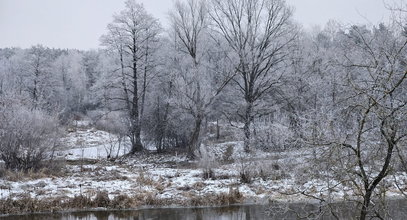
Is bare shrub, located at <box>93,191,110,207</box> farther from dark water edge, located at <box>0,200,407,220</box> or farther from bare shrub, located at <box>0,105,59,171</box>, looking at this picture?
bare shrub, located at <box>0,105,59,171</box>

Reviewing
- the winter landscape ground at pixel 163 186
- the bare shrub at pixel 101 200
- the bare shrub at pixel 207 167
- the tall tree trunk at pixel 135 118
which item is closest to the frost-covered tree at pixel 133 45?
the tall tree trunk at pixel 135 118

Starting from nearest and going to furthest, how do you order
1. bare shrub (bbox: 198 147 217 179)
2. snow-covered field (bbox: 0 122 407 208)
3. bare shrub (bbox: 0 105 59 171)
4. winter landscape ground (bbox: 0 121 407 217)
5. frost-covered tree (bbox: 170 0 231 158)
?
winter landscape ground (bbox: 0 121 407 217)
snow-covered field (bbox: 0 122 407 208)
bare shrub (bbox: 198 147 217 179)
bare shrub (bbox: 0 105 59 171)
frost-covered tree (bbox: 170 0 231 158)

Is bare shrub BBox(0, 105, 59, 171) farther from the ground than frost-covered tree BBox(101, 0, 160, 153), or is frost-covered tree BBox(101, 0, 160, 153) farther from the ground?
frost-covered tree BBox(101, 0, 160, 153)

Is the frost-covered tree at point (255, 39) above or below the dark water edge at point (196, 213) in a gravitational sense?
above

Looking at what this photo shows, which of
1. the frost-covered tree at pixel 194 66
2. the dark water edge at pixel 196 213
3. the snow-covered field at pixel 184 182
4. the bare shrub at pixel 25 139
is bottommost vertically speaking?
the dark water edge at pixel 196 213

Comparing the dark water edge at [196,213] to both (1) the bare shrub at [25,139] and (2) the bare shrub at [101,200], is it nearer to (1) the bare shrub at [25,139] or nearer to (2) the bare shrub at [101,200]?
(2) the bare shrub at [101,200]

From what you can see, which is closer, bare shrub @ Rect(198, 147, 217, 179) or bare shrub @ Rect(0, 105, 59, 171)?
bare shrub @ Rect(198, 147, 217, 179)

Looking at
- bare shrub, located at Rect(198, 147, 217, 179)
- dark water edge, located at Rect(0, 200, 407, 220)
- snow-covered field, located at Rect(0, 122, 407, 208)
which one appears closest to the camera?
dark water edge, located at Rect(0, 200, 407, 220)

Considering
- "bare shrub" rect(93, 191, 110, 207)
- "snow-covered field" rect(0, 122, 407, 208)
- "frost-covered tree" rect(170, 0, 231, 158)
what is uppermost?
"frost-covered tree" rect(170, 0, 231, 158)

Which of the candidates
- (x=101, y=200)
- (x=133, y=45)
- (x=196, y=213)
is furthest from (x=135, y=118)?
(x=196, y=213)

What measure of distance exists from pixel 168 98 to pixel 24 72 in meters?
34.0

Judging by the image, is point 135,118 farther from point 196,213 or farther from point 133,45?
point 196,213

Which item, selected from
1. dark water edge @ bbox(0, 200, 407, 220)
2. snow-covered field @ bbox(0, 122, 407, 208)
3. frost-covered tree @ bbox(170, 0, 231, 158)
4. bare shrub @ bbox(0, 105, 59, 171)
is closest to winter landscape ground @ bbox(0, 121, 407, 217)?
snow-covered field @ bbox(0, 122, 407, 208)

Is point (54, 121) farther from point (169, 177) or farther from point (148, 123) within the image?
point (148, 123)
